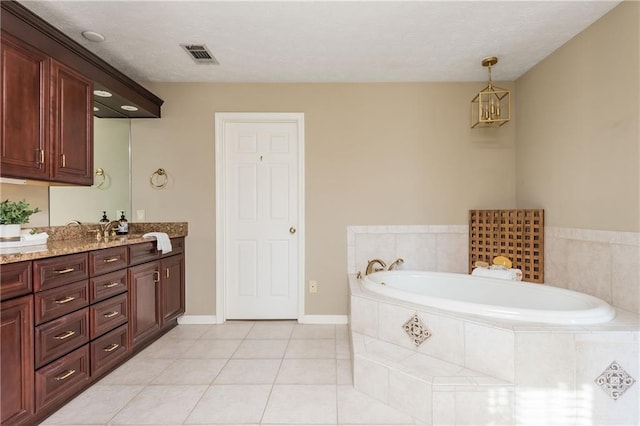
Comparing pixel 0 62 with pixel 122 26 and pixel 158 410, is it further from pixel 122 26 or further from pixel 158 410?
pixel 158 410

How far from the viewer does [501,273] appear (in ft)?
8.51

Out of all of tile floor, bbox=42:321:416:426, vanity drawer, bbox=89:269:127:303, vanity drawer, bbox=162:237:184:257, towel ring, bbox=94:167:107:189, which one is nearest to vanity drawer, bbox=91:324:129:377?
tile floor, bbox=42:321:416:426

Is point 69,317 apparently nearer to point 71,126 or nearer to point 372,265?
point 71,126

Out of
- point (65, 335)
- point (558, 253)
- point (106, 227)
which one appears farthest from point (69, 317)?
point (558, 253)

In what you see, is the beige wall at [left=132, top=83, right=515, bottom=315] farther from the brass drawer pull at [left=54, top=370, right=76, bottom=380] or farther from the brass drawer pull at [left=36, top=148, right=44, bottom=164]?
the brass drawer pull at [left=54, top=370, right=76, bottom=380]

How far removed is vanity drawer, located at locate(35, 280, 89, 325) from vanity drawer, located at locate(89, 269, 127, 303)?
0.04 meters

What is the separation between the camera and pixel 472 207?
3131 mm

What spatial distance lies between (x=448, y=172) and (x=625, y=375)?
2.00m

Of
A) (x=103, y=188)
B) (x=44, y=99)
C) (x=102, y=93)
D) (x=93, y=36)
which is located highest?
(x=93, y=36)

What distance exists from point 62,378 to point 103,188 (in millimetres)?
1630

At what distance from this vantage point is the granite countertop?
159 cm

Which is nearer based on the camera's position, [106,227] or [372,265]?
[106,227]

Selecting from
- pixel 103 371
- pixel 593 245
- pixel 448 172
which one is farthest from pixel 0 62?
pixel 593 245

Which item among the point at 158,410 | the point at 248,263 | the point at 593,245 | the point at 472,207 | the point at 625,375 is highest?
the point at 472,207
